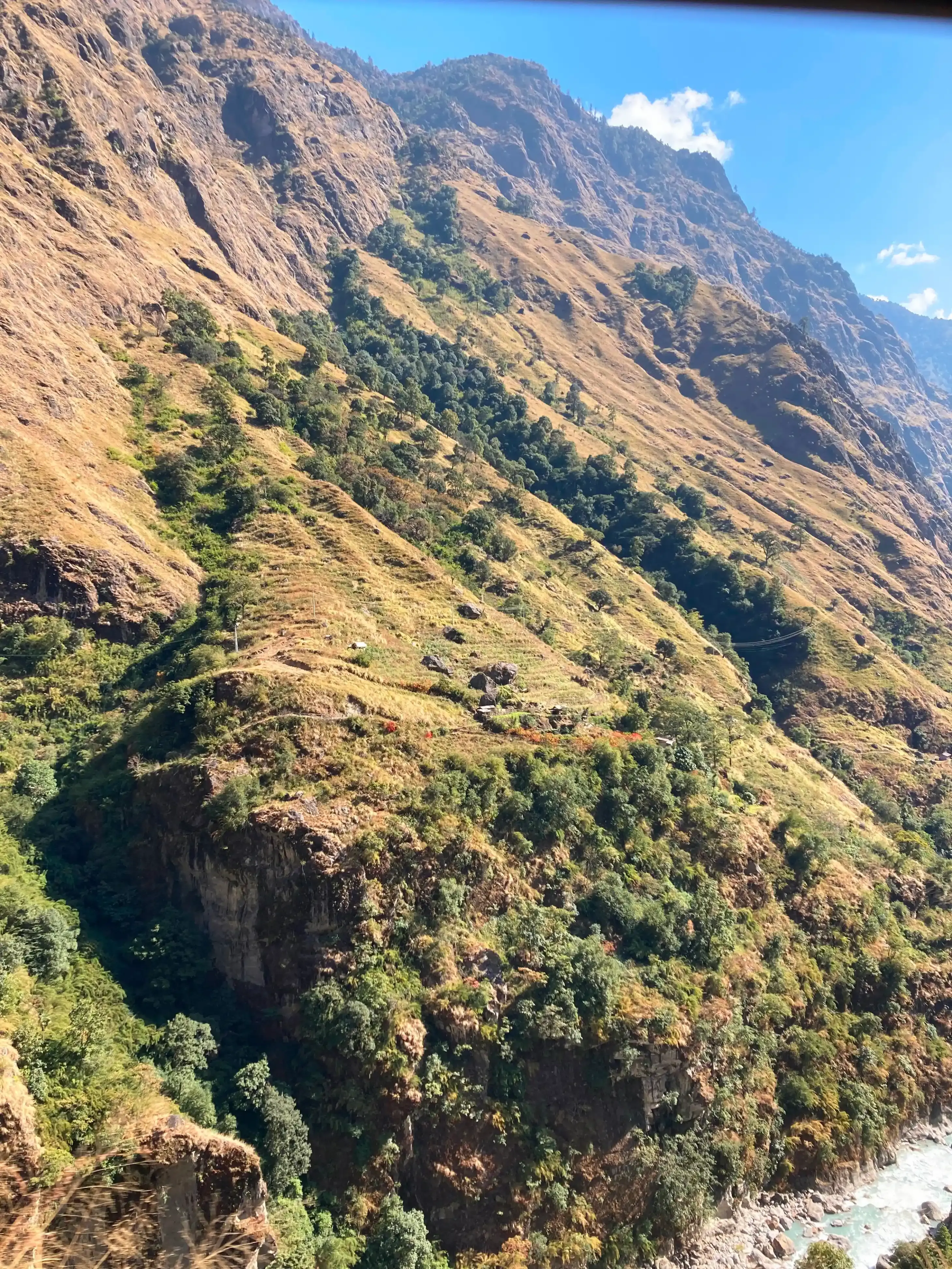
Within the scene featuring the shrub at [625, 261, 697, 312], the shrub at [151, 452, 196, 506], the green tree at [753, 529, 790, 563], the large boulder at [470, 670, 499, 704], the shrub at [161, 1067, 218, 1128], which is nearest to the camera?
the shrub at [161, 1067, 218, 1128]

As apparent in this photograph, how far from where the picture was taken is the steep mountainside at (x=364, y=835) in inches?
858

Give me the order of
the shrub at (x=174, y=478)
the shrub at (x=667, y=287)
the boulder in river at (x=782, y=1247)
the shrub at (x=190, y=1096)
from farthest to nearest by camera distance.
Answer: the shrub at (x=667, y=287) < the shrub at (x=174, y=478) < the boulder in river at (x=782, y=1247) < the shrub at (x=190, y=1096)

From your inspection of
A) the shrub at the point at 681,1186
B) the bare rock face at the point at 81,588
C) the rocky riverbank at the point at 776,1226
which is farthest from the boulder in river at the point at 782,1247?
the bare rock face at the point at 81,588

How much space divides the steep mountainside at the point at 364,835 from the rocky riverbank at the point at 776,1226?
654mm

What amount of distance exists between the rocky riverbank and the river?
2.8 inches

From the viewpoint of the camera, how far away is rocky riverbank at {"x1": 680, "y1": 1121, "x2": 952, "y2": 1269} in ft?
82.8

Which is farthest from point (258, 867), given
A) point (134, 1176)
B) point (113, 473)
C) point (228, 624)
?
point (113, 473)

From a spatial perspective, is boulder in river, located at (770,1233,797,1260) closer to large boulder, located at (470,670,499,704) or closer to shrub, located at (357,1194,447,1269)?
shrub, located at (357,1194,447,1269)

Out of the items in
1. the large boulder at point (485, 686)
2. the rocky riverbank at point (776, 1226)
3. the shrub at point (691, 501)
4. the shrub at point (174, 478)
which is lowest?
the rocky riverbank at point (776, 1226)

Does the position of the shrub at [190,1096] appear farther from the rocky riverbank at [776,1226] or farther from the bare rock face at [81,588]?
the bare rock face at [81,588]

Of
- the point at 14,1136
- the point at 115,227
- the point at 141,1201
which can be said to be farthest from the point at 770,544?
the point at 14,1136

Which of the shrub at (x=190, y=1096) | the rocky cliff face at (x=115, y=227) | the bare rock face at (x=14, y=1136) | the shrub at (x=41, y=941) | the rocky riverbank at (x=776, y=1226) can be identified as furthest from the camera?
the rocky cliff face at (x=115, y=227)

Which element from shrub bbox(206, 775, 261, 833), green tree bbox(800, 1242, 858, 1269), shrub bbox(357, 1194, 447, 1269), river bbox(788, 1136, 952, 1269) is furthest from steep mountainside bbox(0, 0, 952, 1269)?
green tree bbox(800, 1242, 858, 1269)

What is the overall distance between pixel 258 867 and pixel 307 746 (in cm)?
519
